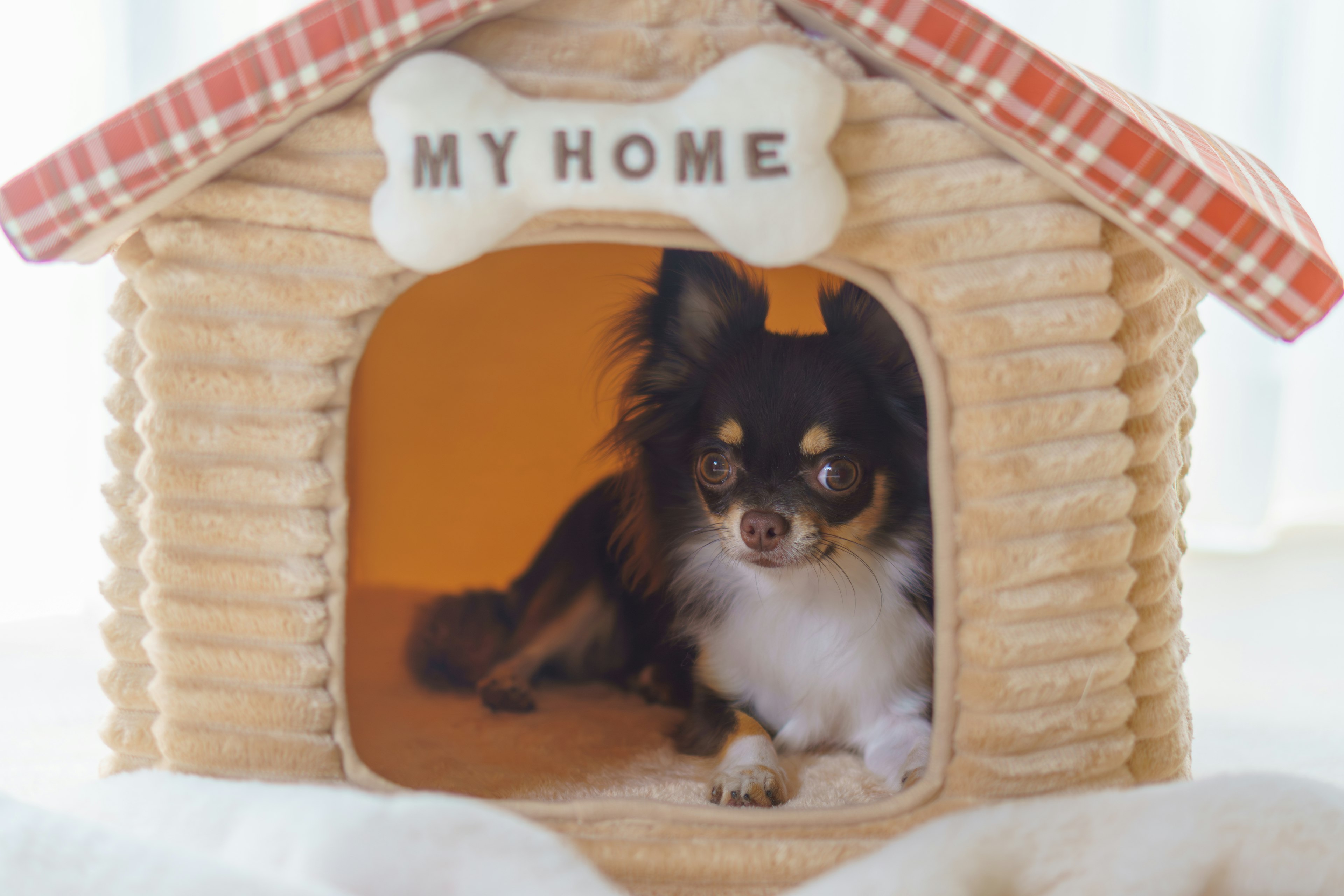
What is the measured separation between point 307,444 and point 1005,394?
97cm

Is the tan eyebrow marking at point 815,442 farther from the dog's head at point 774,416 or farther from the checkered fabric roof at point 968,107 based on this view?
the checkered fabric roof at point 968,107

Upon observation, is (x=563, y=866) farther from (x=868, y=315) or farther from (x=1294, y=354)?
(x=1294, y=354)

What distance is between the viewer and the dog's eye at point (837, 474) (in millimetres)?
1816

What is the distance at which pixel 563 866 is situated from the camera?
129cm

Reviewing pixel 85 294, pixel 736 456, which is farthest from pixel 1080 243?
pixel 85 294

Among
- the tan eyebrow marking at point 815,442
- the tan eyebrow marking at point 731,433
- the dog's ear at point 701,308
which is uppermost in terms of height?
the dog's ear at point 701,308

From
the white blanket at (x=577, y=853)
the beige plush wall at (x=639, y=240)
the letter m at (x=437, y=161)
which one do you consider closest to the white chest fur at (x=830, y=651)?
the beige plush wall at (x=639, y=240)

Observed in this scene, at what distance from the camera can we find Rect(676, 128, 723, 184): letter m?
135 centimetres

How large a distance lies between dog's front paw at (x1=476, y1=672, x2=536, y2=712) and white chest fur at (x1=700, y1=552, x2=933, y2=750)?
0.39m

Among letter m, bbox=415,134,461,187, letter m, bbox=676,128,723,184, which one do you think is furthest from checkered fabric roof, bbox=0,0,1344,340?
letter m, bbox=676,128,723,184

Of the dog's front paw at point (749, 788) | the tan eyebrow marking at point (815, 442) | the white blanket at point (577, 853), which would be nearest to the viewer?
the white blanket at point (577, 853)

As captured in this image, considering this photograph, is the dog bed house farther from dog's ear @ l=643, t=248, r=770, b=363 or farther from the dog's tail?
the dog's tail

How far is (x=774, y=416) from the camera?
1837mm

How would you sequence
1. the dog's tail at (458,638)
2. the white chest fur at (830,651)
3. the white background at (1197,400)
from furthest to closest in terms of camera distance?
1. the white background at (1197,400)
2. the dog's tail at (458,638)
3. the white chest fur at (830,651)
